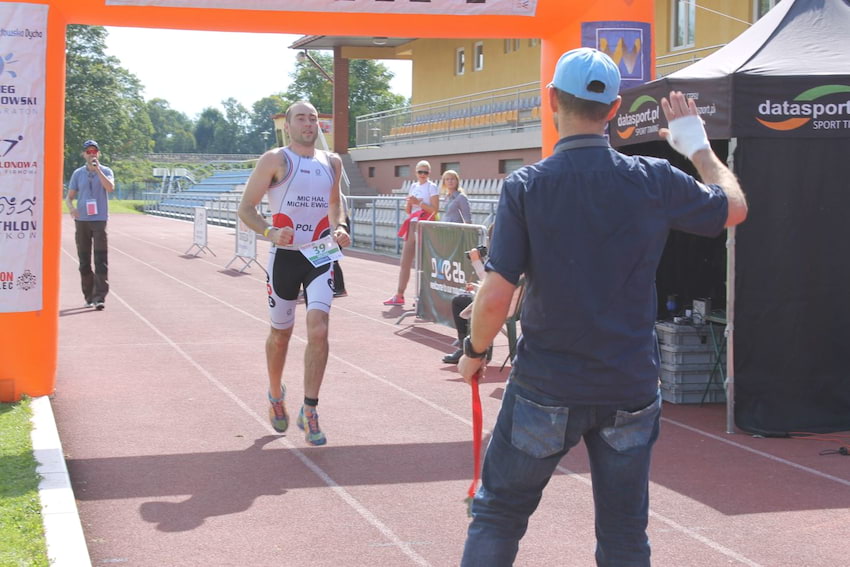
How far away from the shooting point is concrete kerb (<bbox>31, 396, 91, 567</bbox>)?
4438 millimetres

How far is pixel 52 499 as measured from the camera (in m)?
5.18

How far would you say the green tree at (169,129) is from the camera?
176125mm

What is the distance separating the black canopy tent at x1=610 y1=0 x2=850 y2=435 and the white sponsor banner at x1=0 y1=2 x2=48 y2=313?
4497 mm

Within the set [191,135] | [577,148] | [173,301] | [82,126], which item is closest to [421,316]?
[173,301]

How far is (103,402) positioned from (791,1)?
20.5 ft

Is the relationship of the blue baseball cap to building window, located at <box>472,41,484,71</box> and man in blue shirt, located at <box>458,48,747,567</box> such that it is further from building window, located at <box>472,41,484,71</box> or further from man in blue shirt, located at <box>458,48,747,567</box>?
building window, located at <box>472,41,484,71</box>

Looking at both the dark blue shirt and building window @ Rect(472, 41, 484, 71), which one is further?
building window @ Rect(472, 41, 484, 71)

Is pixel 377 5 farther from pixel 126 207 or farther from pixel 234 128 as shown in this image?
pixel 234 128

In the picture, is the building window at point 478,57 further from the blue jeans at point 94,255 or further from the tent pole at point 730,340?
the tent pole at point 730,340

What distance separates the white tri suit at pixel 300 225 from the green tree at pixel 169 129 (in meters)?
169

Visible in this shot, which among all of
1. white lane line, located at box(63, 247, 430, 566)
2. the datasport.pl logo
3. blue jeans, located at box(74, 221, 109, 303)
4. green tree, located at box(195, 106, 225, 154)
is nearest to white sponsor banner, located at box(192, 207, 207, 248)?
blue jeans, located at box(74, 221, 109, 303)

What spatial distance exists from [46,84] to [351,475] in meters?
3.63

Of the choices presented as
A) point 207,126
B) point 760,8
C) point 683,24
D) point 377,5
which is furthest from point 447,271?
point 207,126

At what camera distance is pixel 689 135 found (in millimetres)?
3461
